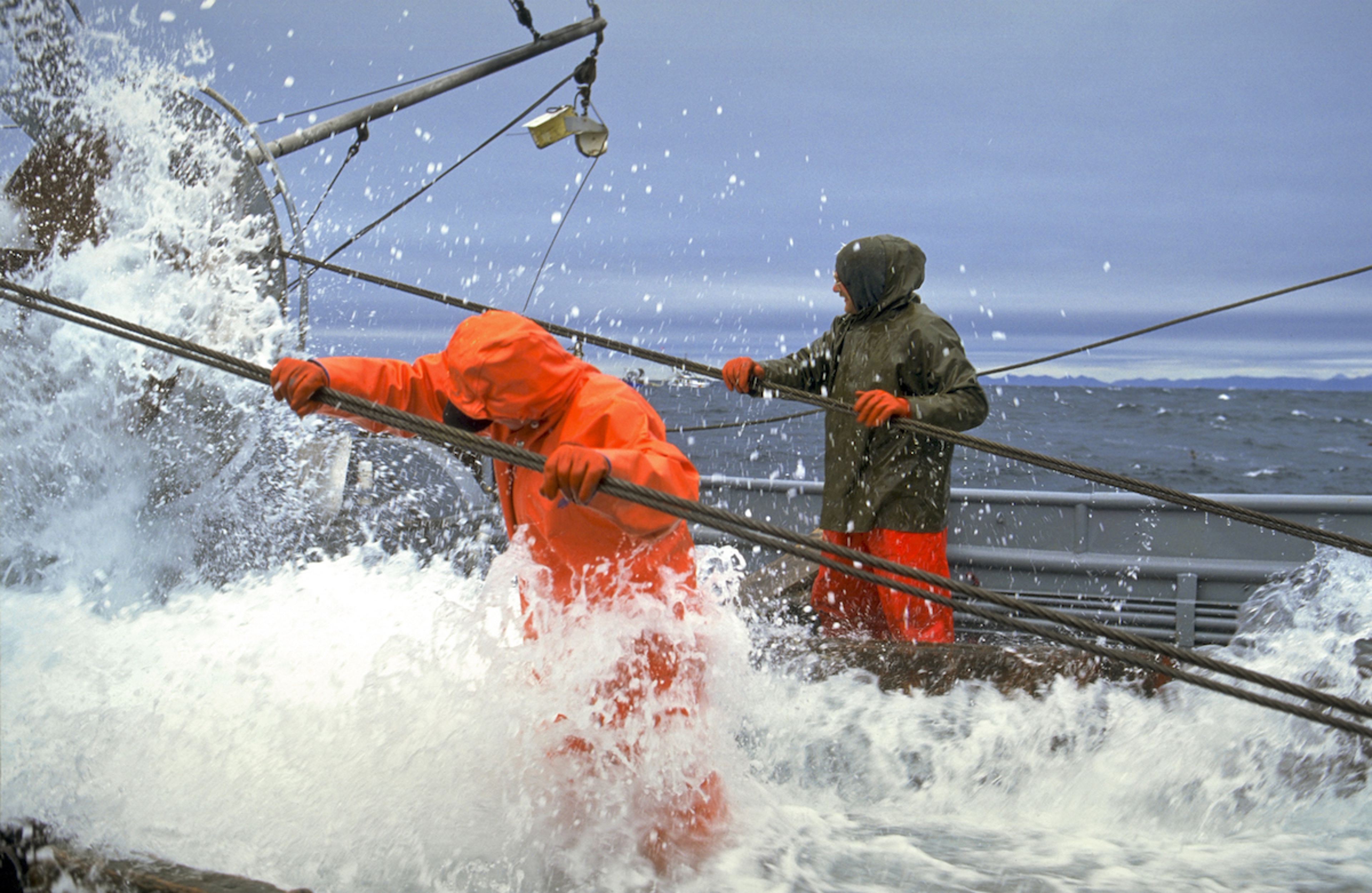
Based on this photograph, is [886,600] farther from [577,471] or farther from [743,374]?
[577,471]

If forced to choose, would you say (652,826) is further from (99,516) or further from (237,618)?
(99,516)

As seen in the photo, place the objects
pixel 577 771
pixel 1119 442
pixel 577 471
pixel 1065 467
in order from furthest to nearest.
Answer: pixel 1119 442 → pixel 1065 467 → pixel 577 771 → pixel 577 471

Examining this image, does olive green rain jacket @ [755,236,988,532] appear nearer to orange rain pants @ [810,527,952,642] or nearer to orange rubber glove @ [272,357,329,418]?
orange rain pants @ [810,527,952,642]

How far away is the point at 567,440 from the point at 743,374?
198 centimetres

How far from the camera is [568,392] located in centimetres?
242

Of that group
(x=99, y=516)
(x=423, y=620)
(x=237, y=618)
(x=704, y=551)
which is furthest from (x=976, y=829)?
(x=99, y=516)

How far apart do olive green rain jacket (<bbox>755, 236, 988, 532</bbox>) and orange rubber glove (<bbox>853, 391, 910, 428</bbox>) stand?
206 millimetres

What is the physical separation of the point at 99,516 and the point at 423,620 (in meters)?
2.44

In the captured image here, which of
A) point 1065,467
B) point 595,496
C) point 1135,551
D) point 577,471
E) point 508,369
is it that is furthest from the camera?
point 1135,551

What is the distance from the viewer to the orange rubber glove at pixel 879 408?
11.4 ft

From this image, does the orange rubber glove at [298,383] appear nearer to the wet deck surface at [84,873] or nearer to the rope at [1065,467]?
the wet deck surface at [84,873]

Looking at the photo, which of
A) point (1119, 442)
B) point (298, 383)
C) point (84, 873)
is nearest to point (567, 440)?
point (298, 383)

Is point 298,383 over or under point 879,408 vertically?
under

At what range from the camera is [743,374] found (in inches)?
167
